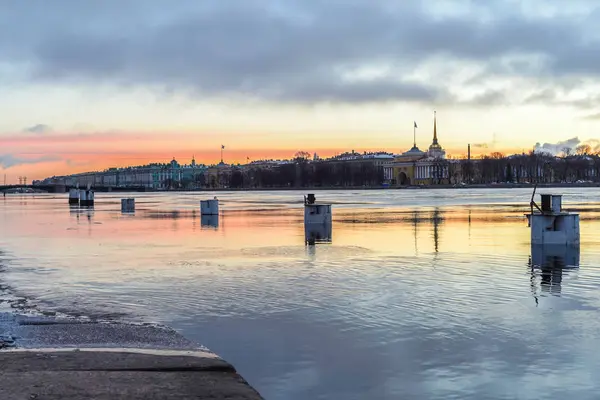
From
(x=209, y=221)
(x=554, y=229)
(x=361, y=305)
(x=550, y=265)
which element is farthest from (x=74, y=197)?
(x=361, y=305)

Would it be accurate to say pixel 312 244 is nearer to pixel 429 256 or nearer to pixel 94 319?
pixel 429 256

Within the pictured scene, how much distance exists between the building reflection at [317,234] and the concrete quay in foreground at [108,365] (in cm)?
1261

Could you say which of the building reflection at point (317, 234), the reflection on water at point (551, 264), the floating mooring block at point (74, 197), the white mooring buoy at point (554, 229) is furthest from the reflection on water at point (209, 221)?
the floating mooring block at point (74, 197)

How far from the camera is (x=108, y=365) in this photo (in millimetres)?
7672

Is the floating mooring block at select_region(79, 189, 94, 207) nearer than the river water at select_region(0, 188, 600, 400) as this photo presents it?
No

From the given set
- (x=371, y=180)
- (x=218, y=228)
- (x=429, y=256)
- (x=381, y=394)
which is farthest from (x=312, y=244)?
(x=371, y=180)

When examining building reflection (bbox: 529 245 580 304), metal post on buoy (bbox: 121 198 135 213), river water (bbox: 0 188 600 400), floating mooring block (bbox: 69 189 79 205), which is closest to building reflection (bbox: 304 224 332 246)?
river water (bbox: 0 188 600 400)

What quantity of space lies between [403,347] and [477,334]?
1153mm

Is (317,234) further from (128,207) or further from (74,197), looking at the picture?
(74,197)

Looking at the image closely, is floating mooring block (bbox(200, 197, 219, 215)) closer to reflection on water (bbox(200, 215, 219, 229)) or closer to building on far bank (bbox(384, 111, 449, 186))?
reflection on water (bbox(200, 215, 219, 229))

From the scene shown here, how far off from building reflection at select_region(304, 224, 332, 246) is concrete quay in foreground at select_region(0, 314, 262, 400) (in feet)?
41.4

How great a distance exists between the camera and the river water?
791cm

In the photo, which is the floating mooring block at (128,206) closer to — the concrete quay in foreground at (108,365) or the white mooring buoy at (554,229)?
the white mooring buoy at (554,229)

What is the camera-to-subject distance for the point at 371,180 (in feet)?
595
